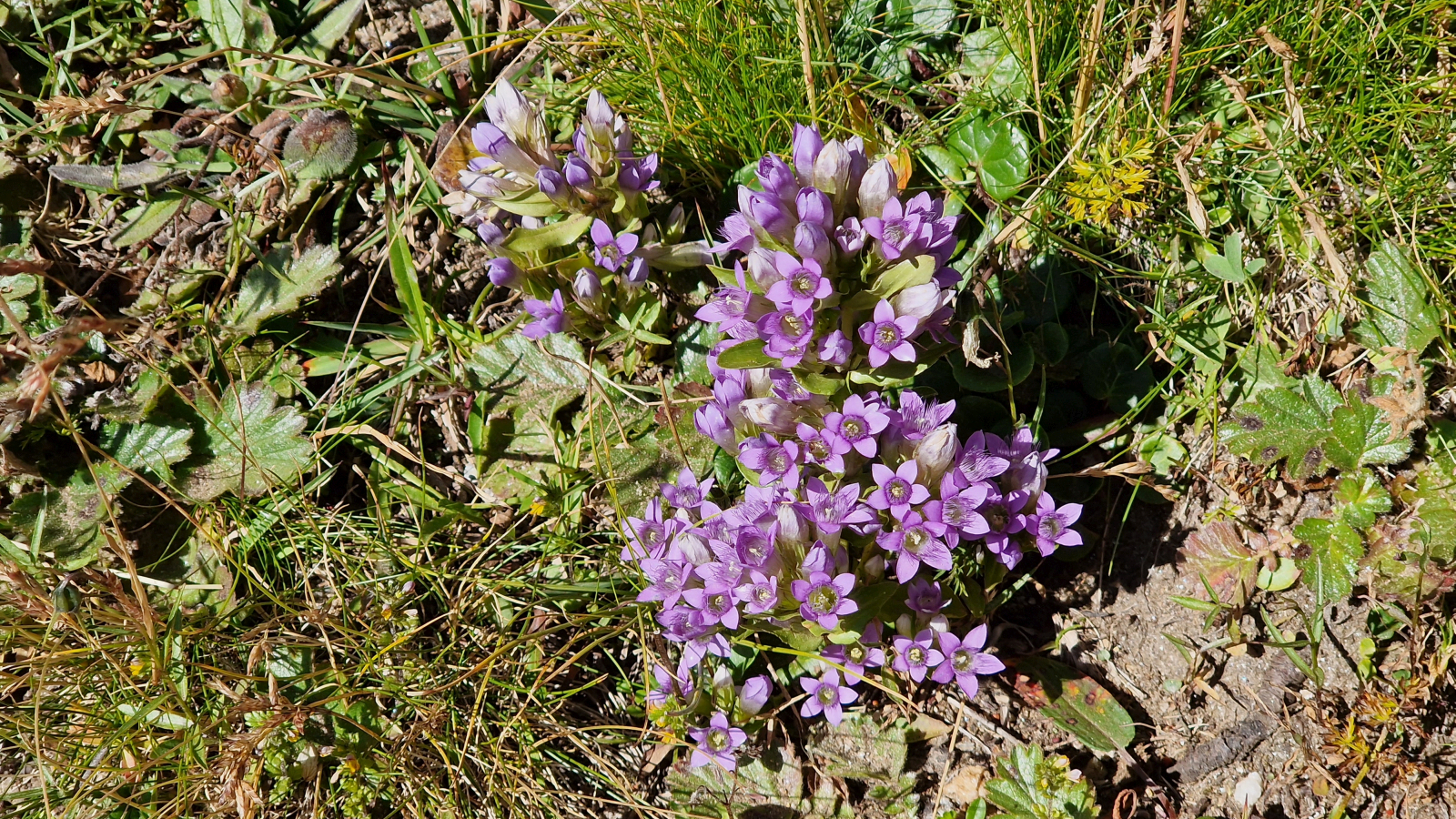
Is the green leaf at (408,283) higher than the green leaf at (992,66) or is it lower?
lower

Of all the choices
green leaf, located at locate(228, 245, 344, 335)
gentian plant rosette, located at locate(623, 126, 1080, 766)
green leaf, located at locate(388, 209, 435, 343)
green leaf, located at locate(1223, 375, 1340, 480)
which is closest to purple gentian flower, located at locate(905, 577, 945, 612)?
gentian plant rosette, located at locate(623, 126, 1080, 766)

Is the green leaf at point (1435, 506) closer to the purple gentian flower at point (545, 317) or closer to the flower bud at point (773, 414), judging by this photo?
the flower bud at point (773, 414)

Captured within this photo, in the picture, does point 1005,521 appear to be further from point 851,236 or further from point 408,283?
point 408,283

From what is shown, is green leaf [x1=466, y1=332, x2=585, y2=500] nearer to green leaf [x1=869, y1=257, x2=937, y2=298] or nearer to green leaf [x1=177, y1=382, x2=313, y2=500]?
green leaf [x1=177, y1=382, x2=313, y2=500]

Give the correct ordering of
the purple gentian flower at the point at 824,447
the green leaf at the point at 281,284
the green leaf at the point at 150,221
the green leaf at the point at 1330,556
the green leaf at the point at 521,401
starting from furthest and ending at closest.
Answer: the green leaf at the point at 150,221 → the green leaf at the point at 281,284 → the green leaf at the point at 521,401 → the green leaf at the point at 1330,556 → the purple gentian flower at the point at 824,447

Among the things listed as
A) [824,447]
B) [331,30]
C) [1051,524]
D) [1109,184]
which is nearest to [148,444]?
[331,30]

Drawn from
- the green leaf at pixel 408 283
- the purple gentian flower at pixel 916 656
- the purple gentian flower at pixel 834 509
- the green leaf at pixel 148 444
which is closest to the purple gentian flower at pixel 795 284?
the purple gentian flower at pixel 834 509
